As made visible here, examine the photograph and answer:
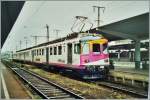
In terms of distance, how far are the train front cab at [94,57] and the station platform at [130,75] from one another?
1067 mm

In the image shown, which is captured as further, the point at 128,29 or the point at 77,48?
the point at 77,48

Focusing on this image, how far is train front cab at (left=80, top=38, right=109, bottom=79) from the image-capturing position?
37.4 feet

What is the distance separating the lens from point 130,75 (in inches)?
483

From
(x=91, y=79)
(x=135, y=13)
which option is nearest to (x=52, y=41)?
(x=91, y=79)

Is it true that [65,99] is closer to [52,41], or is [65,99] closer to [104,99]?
[104,99]

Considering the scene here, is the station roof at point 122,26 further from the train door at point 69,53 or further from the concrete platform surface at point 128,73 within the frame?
the train door at point 69,53

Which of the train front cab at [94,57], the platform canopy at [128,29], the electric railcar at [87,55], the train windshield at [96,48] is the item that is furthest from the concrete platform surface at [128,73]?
the train windshield at [96,48]

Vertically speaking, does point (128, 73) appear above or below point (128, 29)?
below

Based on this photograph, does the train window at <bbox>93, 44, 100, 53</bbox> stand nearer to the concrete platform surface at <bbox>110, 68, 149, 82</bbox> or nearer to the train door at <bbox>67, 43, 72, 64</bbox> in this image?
the train door at <bbox>67, 43, 72, 64</bbox>

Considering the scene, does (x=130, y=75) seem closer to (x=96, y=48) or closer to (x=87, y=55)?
(x=96, y=48)

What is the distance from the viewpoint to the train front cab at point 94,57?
11406 mm

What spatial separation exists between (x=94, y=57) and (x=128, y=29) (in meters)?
1.54

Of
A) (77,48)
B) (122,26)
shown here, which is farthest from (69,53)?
(122,26)

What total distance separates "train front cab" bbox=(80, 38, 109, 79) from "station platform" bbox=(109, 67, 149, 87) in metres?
1.07
